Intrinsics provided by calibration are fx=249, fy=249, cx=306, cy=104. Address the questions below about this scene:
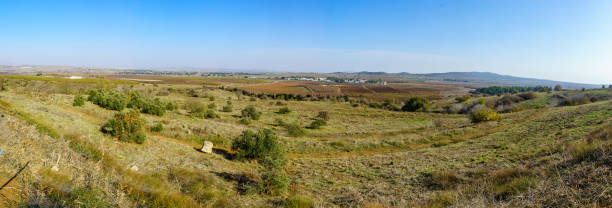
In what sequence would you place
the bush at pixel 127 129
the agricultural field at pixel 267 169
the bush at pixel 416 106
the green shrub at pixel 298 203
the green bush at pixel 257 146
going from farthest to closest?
the bush at pixel 416 106
the green bush at pixel 257 146
the bush at pixel 127 129
the green shrub at pixel 298 203
the agricultural field at pixel 267 169

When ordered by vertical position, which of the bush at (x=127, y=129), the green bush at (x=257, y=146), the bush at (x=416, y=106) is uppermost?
the bush at (x=127, y=129)

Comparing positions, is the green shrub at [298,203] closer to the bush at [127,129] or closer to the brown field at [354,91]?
the bush at [127,129]

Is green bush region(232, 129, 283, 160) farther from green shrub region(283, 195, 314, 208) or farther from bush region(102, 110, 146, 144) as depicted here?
green shrub region(283, 195, 314, 208)

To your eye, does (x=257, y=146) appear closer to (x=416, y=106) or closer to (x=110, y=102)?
(x=110, y=102)

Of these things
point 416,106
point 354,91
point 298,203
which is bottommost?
point 416,106

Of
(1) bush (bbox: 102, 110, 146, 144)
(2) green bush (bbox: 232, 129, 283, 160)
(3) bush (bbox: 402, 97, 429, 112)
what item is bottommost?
(3) bush (bbox: 402, 97, 429, 112)

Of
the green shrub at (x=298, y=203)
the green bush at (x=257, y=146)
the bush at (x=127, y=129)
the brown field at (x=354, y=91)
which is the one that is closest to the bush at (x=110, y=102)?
the bush at (x=127, y=129)

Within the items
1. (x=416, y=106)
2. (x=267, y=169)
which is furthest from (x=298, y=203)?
(x=416, y=106)

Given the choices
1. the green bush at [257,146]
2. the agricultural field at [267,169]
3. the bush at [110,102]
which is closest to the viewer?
the agricultural field at [267,169]

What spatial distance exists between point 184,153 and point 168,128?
5.46 m

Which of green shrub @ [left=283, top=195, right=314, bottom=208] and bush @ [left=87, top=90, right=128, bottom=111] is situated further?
bush @ [left=87, top=90, right=128, bottom=111]

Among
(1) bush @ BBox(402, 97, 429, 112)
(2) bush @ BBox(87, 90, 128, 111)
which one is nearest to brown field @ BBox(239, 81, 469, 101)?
(1) bush @ BBox(402, 97, 429, 112)

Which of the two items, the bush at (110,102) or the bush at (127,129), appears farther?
the bush at (110,102)

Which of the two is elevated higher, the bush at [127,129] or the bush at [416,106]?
the bush at [127,129]
